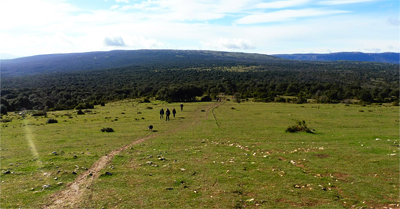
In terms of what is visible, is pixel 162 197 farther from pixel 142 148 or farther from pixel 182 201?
pixel 142 148

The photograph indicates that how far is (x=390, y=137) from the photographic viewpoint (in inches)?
811

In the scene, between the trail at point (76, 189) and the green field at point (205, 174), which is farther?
the green field at point (205, 174)

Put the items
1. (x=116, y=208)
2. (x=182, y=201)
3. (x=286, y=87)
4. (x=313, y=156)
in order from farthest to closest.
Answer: (x=286, y=87) < (x=313, y=156) < (x=182, y=201) < (x=116, y=208)

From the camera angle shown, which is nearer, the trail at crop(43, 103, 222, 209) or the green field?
the trail at crop(43, 103, 222, 209)

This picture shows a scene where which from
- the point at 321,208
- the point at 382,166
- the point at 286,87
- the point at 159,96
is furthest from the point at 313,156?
the point at 286,87

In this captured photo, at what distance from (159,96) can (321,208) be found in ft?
219

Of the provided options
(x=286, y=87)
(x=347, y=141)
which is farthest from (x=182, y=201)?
(x=286, y=87)

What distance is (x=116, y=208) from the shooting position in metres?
8.37

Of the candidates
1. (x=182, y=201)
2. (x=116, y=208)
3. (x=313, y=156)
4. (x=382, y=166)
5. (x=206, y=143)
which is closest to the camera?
(x=116, y=208)

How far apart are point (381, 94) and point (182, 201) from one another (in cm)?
8241

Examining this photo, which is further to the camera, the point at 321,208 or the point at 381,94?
the point at 381,94

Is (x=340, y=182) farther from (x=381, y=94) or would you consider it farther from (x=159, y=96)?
(x=381, y=94)

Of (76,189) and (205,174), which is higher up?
(76,189)

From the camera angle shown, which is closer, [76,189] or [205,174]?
[76,189]
